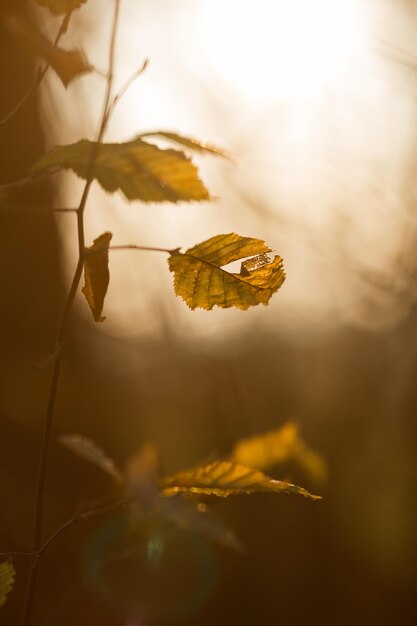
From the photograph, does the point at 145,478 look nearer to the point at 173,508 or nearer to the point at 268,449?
the point at 173,508

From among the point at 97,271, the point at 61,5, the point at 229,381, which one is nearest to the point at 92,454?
the point at 97,271

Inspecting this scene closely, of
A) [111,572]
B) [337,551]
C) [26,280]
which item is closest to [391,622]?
[337,551]

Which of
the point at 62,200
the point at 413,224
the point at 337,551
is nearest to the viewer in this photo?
the point at 62,200

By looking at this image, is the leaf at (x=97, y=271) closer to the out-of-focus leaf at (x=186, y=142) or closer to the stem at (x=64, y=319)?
the stem at (x=64, y=319)

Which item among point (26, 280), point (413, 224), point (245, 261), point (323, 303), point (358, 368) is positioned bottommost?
point (245, 261)

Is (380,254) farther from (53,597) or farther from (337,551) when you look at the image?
(53,597)

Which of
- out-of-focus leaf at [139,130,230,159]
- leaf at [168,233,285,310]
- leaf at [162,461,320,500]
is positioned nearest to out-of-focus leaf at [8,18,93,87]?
out-of-focus leaf at [139,130,230,159]

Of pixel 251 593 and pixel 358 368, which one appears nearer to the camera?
pixel 251 593
